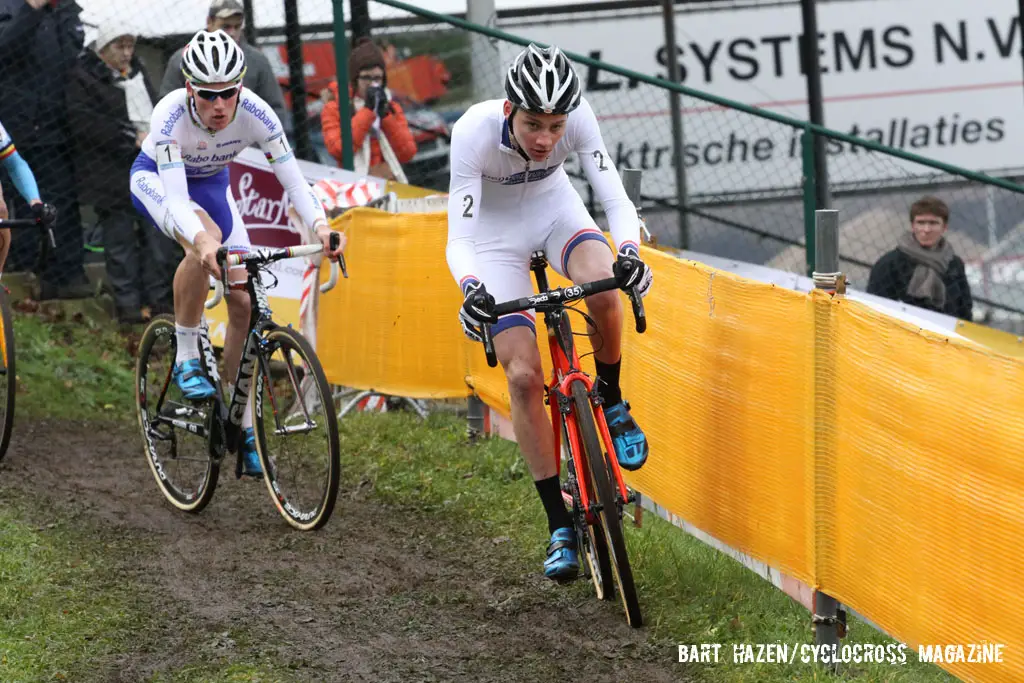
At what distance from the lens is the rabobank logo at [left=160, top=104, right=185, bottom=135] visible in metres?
7.40

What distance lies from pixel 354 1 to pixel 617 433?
6465 millimetres

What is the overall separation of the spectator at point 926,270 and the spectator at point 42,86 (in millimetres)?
6043

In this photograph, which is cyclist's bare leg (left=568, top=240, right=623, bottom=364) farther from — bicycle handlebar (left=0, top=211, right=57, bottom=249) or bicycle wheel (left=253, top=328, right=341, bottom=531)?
bicycle handlebar (left=0, top=211, right=57, bottom=249)

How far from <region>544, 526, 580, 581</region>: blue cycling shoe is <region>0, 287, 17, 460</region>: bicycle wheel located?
385cm

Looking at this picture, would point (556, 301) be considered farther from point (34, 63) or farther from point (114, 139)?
point (34, 63)

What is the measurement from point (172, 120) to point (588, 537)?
3204 millimetres

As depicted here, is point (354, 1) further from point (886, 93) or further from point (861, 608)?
point (861, 608)

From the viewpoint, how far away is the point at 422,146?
11984 mm

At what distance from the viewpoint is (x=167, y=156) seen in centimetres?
738

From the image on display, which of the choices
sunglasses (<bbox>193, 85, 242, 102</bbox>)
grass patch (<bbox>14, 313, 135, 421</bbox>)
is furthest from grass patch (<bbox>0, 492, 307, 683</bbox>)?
grass patch (<bbox>14, 313, 135, 421</bbox>)

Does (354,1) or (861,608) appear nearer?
(861,608)

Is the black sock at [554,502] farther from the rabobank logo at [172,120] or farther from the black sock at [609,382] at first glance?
the rabobank logo at [172,120]

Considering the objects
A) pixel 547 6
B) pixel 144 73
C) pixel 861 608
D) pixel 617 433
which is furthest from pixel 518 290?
pixel 547 6

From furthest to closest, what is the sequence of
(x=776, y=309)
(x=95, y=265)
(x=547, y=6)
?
(x=547, y=6) < (x=95, y=265) < (x=776, y=309)
